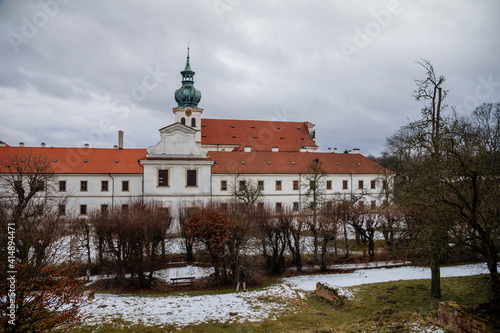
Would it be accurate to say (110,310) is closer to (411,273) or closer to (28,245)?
(28,245)

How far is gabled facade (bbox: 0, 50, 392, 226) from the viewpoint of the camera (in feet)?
109

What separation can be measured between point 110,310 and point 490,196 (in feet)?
41.0

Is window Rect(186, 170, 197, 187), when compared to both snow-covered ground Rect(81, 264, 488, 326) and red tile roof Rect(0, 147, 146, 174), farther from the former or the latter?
snow-covered ground Rect(81, 264, 488, 326)

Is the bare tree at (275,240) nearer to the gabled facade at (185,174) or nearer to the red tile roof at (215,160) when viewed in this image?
the gabled facade at (185,174)

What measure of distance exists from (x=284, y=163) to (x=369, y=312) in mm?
29385

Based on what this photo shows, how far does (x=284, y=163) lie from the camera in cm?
4000

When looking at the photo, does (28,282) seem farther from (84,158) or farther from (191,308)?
(84,158)

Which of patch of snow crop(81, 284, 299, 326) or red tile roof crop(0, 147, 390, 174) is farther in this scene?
red tile roof crop(0, 147, 390, 174)

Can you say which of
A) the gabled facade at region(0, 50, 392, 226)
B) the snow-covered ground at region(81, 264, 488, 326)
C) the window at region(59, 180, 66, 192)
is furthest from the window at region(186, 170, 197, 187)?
the snow-covered ground at region(81, 264, 488, 326)

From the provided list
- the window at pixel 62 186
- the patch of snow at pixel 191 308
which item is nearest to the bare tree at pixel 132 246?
the patch of snow at pixel 191 308

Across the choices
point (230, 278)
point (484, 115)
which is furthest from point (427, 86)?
point (484, 115)

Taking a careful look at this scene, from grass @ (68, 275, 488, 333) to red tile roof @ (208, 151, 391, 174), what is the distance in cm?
2438

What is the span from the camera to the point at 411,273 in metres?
16.8

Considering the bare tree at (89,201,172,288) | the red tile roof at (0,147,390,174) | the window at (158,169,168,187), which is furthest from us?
the red tile roof at (0,147,390,174)
